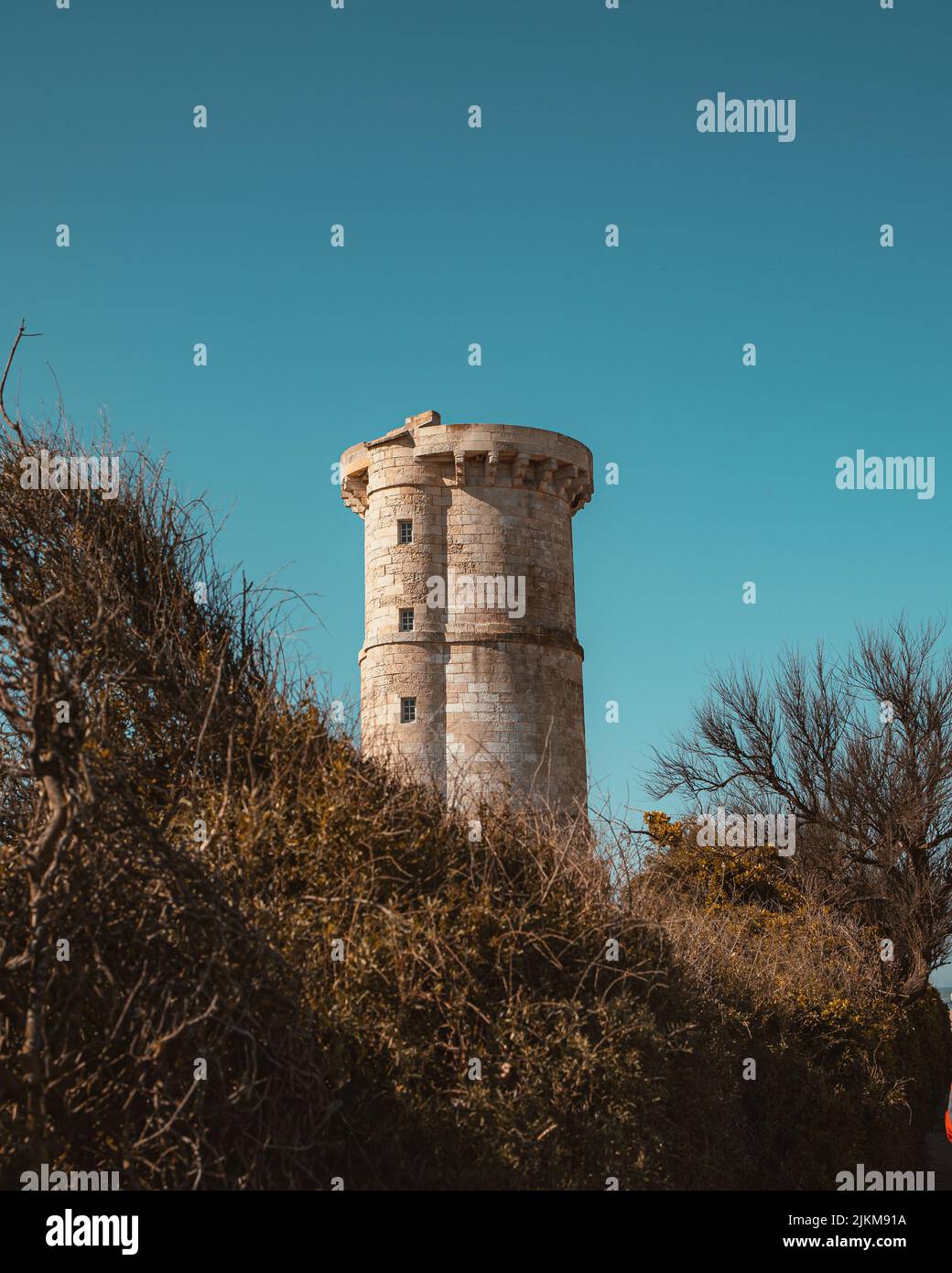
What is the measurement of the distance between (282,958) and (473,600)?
20.4 m

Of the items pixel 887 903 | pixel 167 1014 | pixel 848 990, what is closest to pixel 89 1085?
pixel 167 1014

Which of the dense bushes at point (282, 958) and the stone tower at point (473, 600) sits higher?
the stone tower at point (473, 600)

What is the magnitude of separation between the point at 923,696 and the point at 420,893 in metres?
20.2

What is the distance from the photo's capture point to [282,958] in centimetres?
633

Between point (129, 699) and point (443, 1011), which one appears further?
point (129, 699)

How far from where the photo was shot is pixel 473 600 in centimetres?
2661

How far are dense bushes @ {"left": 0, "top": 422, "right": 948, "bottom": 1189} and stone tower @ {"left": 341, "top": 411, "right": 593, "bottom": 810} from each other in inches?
567

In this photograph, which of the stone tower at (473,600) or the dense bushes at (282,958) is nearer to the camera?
the dense bushes at (282,958)

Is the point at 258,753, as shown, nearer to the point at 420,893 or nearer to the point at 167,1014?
the point at 420,893

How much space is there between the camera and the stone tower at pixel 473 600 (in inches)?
1027

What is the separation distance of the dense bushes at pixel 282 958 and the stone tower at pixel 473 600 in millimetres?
14408

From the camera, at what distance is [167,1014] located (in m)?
5.94

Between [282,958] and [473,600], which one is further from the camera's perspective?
[473,600]

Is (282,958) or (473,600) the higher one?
(473,600)
